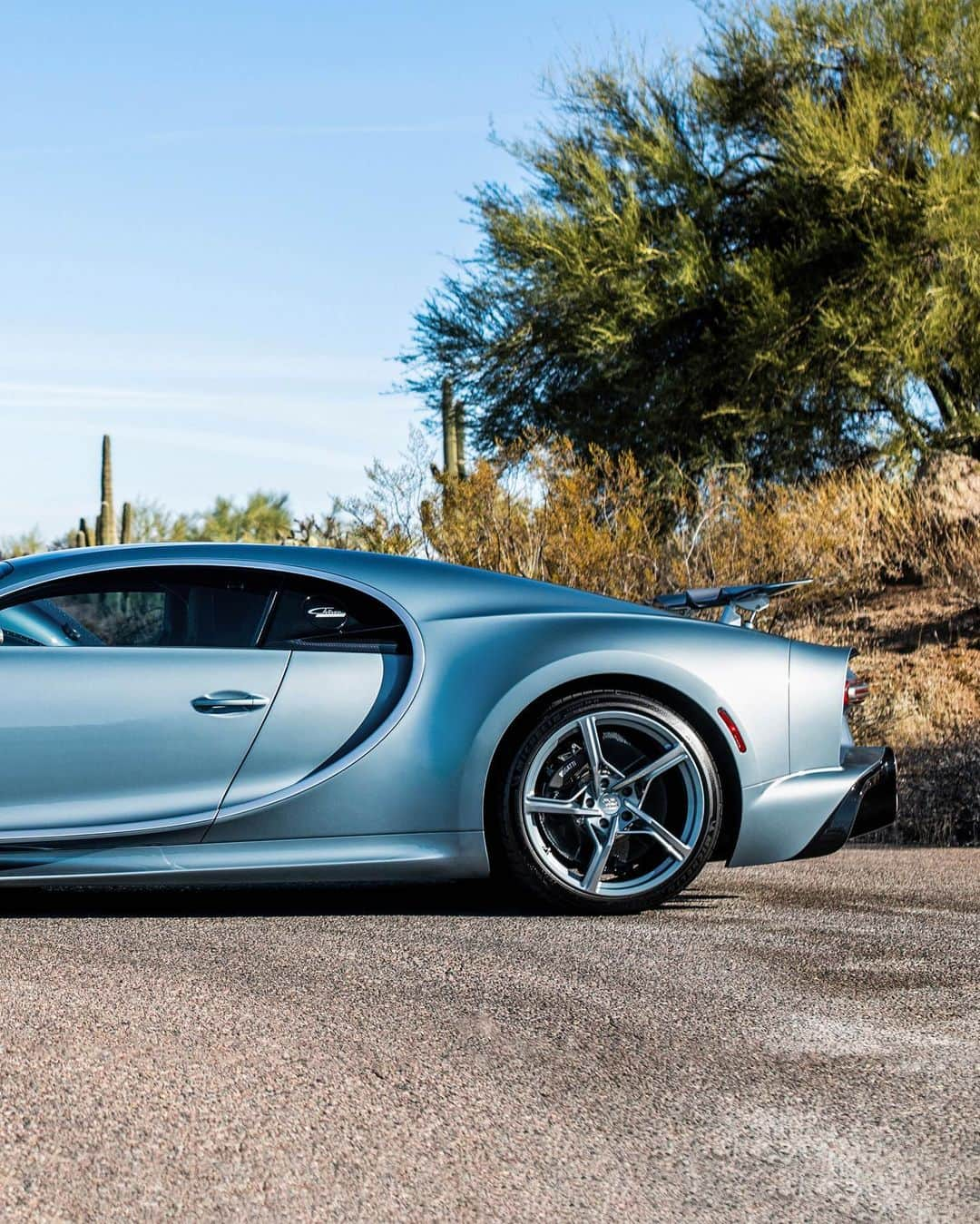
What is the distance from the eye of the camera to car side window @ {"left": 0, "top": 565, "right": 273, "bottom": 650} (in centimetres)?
589

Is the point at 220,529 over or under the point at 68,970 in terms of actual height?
over

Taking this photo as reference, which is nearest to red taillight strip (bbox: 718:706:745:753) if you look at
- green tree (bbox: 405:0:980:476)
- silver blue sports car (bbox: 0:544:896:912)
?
silver blue sports car (bbox: 0:544:896:912)

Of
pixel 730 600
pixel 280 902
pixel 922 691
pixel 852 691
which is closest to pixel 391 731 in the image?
pixel 280 902

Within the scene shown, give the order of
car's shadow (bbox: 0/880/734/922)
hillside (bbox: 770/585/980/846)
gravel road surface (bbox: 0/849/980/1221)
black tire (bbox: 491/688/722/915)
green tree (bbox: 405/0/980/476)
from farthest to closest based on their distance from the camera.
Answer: green tree (bbox: 405/0/980/476) < hillside (bbox: 770/585/980/846) < car's shadow (bbox: 0/880/734/922) < black tire (bbox: 491/688/722/915) < gravel road surface (bbox: 0/849/980/1221)

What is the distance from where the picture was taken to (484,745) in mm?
5840

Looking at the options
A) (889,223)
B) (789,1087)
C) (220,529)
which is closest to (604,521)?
(889,223)

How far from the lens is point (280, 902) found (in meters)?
6.41

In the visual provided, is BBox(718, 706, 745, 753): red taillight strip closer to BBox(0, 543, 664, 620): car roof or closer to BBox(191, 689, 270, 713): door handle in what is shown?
BBox(0, 543, 664, 620): car roof

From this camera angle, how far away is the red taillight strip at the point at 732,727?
5.95 meters

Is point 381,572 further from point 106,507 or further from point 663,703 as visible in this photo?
point 106,507

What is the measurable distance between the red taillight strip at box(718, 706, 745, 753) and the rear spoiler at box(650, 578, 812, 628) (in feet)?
1.56

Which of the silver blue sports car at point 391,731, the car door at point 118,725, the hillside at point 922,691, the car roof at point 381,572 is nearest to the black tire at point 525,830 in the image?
the silver blue sports car at point 391,731

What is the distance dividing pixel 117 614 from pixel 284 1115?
2702 millimetres

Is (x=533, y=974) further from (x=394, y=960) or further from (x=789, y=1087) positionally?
(x=789, y=1087)
